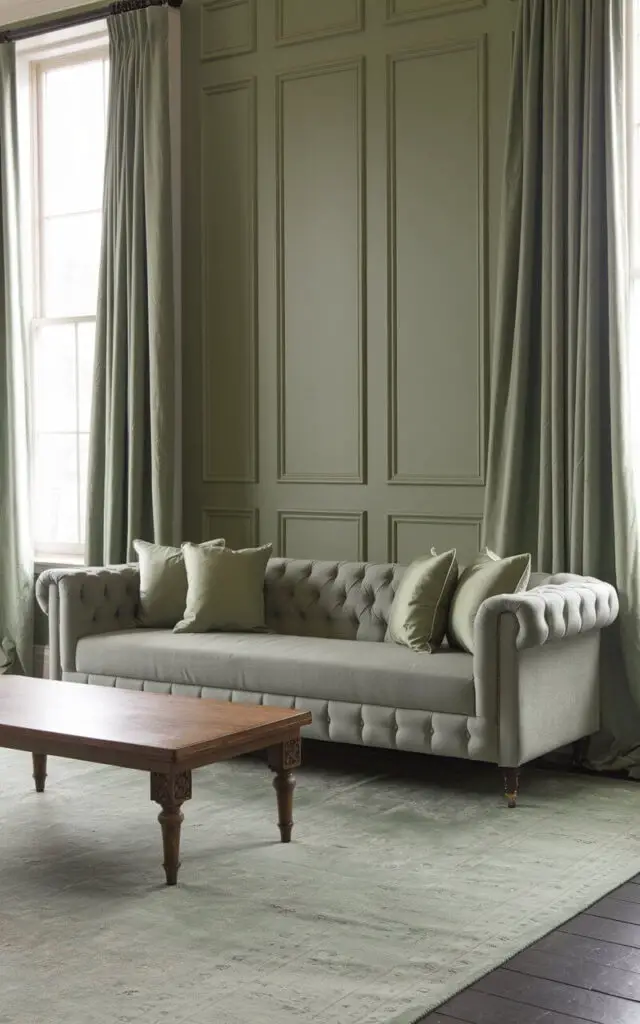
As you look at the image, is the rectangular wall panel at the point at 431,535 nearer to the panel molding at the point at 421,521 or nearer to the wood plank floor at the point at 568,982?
the panel molding at the point at 421,521

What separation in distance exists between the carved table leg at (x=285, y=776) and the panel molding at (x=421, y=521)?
6.07 feet

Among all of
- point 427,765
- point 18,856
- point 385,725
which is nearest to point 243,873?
point 18,856

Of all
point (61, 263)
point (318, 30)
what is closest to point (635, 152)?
point (318, 30)

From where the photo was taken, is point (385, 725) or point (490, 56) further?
point (490, 56)

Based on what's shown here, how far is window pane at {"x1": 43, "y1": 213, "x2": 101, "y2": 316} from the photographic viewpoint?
23.4 ft

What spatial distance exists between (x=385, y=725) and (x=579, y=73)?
9.15 ft

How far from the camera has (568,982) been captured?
303 centimetres

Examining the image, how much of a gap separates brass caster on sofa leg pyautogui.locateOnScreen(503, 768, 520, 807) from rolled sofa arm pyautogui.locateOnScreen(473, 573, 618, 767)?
0.05 meters

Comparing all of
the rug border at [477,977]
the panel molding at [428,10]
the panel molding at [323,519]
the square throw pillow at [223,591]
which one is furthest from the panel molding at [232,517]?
the rug border at [477,977]

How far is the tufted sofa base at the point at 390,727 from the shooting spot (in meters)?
4.59

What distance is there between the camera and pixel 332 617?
18.5 feet

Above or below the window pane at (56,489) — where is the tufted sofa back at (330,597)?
below

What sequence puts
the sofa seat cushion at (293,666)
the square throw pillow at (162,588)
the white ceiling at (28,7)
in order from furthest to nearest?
the white ceiling at (28,7) < the square throw pillow at (162,588) < the sofa seat cushion at (293,666)

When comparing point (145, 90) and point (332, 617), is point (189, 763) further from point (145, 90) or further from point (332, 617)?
point (145, 90)
